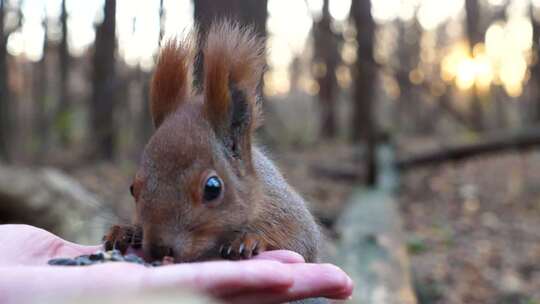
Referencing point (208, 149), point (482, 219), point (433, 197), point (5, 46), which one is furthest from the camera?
point (5, 46)

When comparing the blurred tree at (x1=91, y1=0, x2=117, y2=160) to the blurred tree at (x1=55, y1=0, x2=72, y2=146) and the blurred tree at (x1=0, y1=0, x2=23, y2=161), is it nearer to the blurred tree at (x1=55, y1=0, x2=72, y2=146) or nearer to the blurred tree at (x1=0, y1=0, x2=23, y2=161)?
the blurred tree at (x1=55, y1=0, x2=72, y2=146)

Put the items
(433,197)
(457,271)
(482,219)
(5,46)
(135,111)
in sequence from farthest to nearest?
(135,111)
(5,46)
(433,197)
(482,219)
(457,271)

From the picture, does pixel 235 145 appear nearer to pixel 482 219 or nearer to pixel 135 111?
pixel 482 219

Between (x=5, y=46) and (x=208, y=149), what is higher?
(x=5, y=46)

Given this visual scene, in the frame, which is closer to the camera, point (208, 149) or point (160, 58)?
point (208, 149)

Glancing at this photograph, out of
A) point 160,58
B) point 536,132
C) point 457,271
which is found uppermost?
point 160,58

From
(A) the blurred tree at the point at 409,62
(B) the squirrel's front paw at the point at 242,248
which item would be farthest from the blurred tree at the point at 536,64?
(B) the squirrel's front paw at the point at 242,248

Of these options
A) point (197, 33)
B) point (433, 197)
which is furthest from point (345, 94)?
point (197, 33)

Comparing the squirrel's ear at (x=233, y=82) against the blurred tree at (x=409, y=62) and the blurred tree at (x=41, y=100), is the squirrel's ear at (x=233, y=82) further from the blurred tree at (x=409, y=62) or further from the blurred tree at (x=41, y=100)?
the blurred tree at (x=409, y=62)
